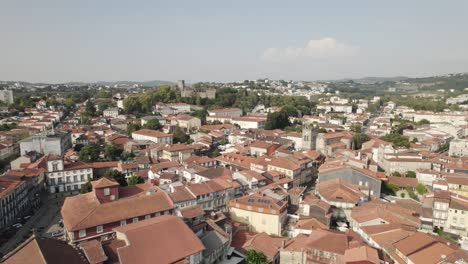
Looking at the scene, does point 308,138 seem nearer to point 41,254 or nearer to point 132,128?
point 132,128

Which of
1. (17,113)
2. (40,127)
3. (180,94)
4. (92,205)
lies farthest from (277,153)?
(17,113)

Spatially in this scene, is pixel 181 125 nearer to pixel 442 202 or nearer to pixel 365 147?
pixel 365 147

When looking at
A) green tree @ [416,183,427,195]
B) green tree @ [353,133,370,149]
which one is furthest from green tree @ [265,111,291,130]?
green tree @ [416,183,427,195]

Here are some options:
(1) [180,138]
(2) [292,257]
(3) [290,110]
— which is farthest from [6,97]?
(2) [292,257]

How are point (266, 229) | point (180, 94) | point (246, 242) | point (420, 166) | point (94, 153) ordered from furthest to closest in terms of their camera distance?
point (180, 94), point (94, 153), point (420, 166), point (266, 229), point (246, 242)

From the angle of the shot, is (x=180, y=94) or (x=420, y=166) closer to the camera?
(x=420, y=166)

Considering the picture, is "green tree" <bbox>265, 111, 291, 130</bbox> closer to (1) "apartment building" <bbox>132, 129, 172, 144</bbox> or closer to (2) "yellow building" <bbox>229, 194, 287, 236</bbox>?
(1) "apartment building" <bbox>132, 129, 172, 144</bbox>
